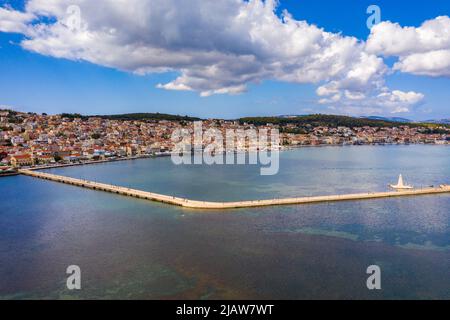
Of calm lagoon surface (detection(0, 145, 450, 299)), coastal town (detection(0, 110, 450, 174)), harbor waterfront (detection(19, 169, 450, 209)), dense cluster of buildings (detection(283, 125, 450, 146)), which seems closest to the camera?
calm lagoon surface (detection(0, 145, 450, 299))

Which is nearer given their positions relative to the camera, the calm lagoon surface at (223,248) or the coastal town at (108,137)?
the calm lagoon surface at (223,248)

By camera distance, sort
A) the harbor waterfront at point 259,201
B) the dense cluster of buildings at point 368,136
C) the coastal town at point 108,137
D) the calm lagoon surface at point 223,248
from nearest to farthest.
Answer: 1. the calm lagoon surface at point 223,248
2. the harbor waterfront at point 259,201
3. the coastal town at point 108,137
4. the dense cluster of buildings at point 368,136

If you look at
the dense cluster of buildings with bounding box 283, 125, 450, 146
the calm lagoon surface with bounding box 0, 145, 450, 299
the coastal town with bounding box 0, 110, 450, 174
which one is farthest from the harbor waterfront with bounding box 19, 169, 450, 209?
the dense cluster of buildings with bounding box 283, 125, 450, 146

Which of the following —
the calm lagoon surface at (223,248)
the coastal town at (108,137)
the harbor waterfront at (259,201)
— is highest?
the coastal town at (108,137)

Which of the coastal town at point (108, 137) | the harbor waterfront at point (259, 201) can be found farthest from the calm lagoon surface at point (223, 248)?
the coastal town at point (108, 137)

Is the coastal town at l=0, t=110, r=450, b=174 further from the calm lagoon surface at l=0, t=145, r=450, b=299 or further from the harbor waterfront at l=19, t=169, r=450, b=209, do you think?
the calm lagoon surface at l=0, t=145, r=450, b=299

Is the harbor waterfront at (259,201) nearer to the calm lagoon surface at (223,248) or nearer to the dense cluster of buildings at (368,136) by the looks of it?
the calm lagoon surface at (223,248)

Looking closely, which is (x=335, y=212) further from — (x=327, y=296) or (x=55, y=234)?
(x=55, y=234)
